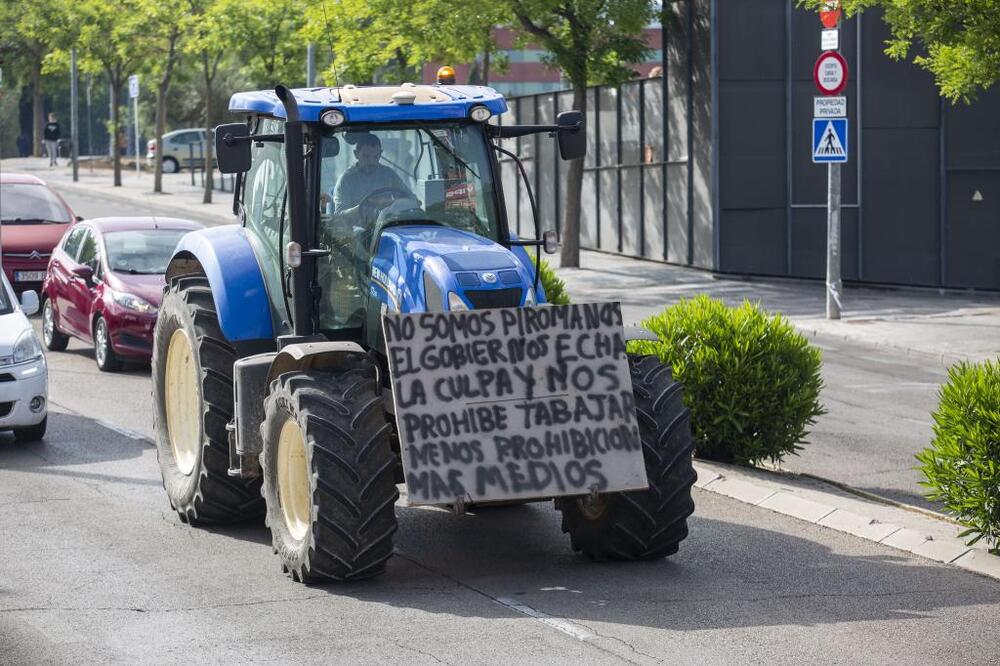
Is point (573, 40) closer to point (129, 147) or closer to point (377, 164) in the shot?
point (377, 164)

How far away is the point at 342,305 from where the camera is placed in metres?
9.60

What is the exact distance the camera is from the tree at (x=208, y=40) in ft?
137

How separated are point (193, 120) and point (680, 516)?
196ft

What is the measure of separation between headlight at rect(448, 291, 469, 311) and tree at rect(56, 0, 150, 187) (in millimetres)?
39227

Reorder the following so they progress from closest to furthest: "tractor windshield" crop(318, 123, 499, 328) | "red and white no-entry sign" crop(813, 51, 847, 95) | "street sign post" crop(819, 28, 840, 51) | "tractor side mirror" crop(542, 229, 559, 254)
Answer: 1. "tractor side mirror" crop(542, 229, 559, 254)
2. "tractor windshield" crop(318, 123, 499, 328)
3. "street sign post" crop(819, 28, 840, 51)
4. "red and white no-entry sign" crop(813, 51, 847, 95)

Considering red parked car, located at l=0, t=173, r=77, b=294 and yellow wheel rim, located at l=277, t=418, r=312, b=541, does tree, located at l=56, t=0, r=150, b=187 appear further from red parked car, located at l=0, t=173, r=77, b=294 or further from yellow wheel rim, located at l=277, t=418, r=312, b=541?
yellow wheel rim, located at l=277, t=418, r=312, b=541

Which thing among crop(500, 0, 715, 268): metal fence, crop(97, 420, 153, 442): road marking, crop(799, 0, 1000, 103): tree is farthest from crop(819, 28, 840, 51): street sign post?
crop(97, 420, 153, 442): road marking

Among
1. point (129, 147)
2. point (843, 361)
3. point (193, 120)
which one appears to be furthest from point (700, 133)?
point (129, 147)

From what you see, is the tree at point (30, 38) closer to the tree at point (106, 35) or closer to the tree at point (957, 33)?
the tree at point (106, 35)

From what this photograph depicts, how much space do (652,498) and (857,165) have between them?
66.5ft

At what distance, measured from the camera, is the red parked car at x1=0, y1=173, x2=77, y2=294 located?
23.6m

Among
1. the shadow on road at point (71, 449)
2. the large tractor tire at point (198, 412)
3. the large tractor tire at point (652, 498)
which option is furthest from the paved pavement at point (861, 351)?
the shadow on road at point (71, 449)

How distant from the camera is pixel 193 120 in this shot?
66.4 m

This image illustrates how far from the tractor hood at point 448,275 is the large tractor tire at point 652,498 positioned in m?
0.87
